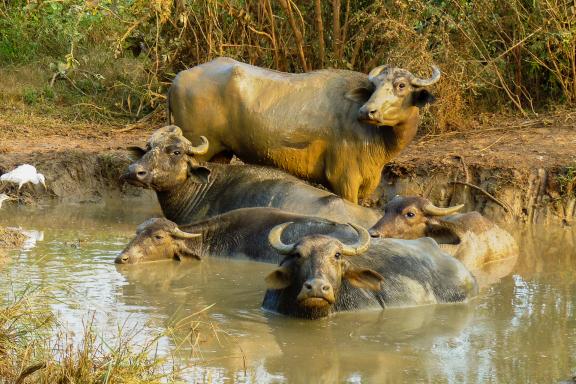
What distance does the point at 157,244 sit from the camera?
32.6 feet

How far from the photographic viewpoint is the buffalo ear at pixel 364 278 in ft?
25.8

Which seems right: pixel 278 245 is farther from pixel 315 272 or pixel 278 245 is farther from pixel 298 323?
pixel 298 323

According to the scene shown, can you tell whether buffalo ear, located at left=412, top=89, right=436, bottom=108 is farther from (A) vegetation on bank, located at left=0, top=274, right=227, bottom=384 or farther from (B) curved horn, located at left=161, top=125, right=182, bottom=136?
(A) vegetation on bank, located at left=0, top=274, right=227, bottom=384

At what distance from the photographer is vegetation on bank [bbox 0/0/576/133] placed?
540 inches

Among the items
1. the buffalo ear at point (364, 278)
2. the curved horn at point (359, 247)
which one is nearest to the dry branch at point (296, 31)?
the curved horn at point (359, 247)

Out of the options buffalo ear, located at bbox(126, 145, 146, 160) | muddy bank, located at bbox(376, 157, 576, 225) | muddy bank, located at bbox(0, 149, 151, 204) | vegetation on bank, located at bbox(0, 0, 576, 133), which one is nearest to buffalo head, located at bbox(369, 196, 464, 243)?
muddy bank, located at bbox(376, 157, 576, 225)

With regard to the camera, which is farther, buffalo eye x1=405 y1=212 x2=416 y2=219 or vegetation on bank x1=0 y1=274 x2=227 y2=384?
buffalo eye x1=405 y1=212 x2=416 y2=219

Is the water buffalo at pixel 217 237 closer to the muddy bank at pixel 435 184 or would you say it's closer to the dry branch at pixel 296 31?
the muddy bank at pixel 435 184

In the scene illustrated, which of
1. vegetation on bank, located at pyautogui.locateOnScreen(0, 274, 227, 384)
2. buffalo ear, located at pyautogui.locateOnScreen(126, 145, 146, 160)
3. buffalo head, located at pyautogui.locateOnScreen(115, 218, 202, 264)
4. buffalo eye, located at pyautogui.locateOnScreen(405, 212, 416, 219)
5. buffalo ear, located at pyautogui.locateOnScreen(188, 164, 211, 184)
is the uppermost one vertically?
buffalo ear, located at pyautogui.locateOnScreen(126, 145, 146, 160)

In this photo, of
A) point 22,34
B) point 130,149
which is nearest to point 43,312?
point 130,149

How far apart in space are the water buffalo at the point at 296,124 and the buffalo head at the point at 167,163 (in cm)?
47

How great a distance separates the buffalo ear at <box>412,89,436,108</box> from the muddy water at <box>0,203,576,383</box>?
168 centimetres

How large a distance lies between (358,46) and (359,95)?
303 cm

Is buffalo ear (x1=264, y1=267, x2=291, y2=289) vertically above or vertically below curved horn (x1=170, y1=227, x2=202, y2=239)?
above
